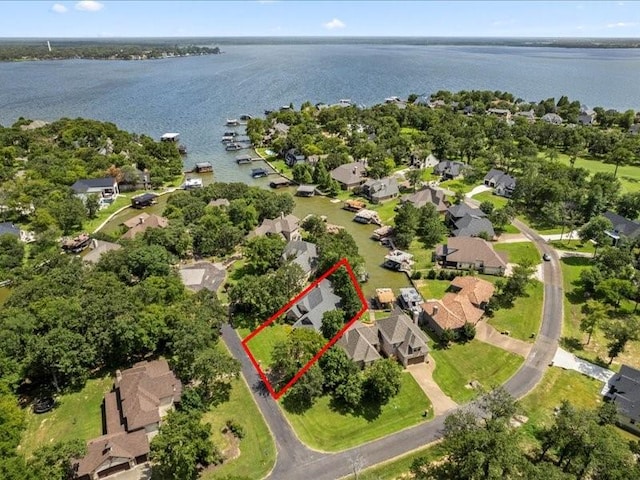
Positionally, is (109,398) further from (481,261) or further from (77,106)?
(77,106)

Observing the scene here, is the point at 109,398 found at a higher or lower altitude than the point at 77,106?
lower

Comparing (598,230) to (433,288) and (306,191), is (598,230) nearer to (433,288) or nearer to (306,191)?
(433,288)

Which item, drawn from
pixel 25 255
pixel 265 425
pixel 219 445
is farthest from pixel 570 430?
pixel 25 255

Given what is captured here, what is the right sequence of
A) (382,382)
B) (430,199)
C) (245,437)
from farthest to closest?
(430,199)
(382,382)
(245,437)

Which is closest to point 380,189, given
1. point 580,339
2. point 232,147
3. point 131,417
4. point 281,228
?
point 281,228

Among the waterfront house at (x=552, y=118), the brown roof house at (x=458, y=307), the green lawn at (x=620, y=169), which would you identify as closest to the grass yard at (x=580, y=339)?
the brown roof house at (x=458, y=307)

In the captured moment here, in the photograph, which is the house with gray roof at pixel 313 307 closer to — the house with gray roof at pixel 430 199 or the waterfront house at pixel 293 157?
the house with gray roof at pixel 430 199
